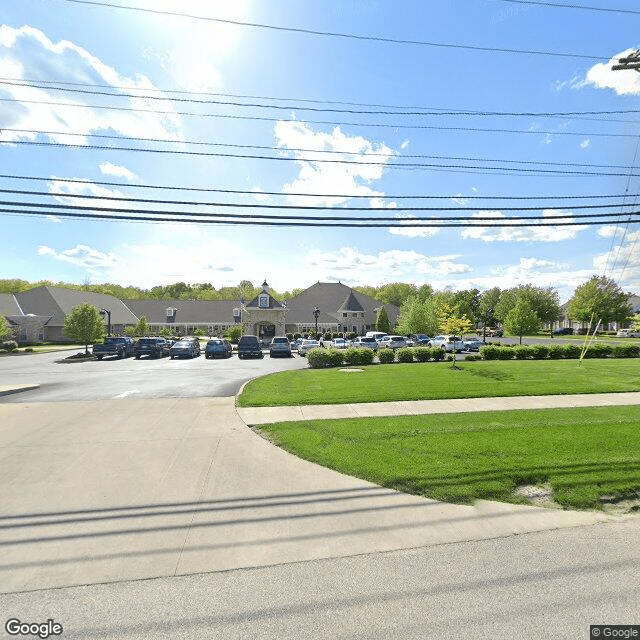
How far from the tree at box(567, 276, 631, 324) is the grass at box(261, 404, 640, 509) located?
6414cm

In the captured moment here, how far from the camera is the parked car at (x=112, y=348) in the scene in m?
31.6

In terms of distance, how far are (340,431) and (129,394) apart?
9.60 meters

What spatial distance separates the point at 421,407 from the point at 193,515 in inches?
315

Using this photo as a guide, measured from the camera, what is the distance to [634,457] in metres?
7.29

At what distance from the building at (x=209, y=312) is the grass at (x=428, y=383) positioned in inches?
1268

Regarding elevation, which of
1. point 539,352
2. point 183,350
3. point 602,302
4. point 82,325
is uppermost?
point 602,302

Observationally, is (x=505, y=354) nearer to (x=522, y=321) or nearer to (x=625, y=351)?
(x=625, y=351)

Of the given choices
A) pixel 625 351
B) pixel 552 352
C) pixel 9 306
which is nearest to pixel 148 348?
pixel 552 352

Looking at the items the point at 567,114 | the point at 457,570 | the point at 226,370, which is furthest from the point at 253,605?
the point at 226,370

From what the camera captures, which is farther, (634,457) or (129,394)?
(129,394)

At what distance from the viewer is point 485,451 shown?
25.2ft

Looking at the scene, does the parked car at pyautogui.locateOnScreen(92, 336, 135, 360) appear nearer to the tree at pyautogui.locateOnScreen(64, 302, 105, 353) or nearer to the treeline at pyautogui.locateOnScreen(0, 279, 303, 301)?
the tree at pyautogui.locateOnScreen(64, 302, 105, 353)

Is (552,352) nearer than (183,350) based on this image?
Yes

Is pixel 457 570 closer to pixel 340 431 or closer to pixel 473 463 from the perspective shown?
pixel 473 463
